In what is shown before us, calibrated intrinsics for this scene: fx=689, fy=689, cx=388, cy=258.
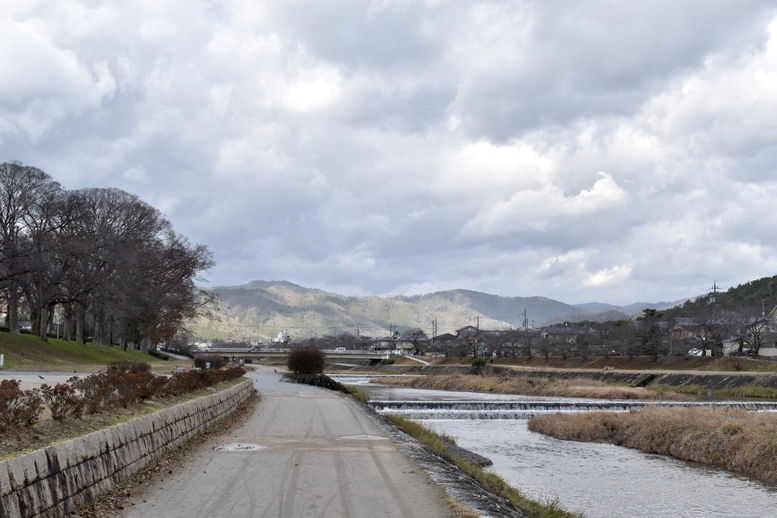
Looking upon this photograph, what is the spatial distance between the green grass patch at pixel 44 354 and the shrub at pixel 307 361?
1724cm

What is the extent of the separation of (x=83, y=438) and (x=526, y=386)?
184 ft

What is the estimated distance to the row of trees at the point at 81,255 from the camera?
54781 mm

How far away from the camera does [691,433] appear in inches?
990

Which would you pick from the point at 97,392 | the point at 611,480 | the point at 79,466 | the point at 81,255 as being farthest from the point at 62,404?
the point at 81,255

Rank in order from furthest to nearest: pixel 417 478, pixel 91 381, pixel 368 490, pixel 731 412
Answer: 1. pixel 731 412
2. pixel 91 381
3. pixel 417 478
4. pixel 368 490

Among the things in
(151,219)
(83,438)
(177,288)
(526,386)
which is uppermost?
(151,219)

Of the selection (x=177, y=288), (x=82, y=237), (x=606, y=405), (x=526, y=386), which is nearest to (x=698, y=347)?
(x=526, y=386)

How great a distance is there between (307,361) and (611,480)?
5267cm

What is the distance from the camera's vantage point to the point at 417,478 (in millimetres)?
12758

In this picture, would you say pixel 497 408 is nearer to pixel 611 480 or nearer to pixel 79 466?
pixel 611 480

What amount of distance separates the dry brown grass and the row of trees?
27.4 m

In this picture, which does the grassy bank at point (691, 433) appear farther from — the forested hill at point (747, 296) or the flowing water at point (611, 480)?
the forested hill at point (747, 296)

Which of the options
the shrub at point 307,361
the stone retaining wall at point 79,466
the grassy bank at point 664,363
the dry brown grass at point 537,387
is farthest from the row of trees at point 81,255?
the grassy bank at point 664,363

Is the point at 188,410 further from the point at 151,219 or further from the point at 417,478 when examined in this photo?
the point at 151,219
